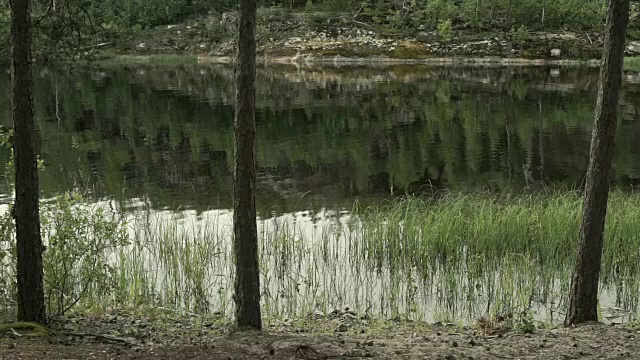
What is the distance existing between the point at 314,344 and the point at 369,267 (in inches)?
211

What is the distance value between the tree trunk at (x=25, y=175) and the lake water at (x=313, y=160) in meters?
3.19

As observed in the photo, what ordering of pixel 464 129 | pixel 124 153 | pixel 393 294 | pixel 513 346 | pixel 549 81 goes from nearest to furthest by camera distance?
pixel 513 346
pixel 393 294
pixel 124 153
pixel 464 129
pixel 549 81

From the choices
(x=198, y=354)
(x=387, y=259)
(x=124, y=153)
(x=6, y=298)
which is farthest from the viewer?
(x=124, y=153)

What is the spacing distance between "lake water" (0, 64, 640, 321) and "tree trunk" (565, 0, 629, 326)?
5.33 ft

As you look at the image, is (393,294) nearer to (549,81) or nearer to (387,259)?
(387,259)

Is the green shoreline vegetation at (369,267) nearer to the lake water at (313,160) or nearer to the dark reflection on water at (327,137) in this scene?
the lake water at (313,160)

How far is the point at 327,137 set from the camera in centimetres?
3306

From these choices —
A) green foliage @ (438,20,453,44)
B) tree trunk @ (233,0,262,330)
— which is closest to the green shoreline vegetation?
tree trunk @ (233,0,262,330)

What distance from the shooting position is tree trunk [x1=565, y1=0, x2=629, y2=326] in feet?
26.7

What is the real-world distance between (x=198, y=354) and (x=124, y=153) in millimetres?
22287

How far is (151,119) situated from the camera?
38531 millimetres

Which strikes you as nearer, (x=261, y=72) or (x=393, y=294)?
(x=393, y=294)

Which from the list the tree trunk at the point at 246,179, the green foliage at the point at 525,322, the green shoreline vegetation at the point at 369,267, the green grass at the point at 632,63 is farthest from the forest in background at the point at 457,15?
the tree trunk at the point at 246,179

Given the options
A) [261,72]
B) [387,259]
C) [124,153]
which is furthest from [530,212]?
[261,72]
